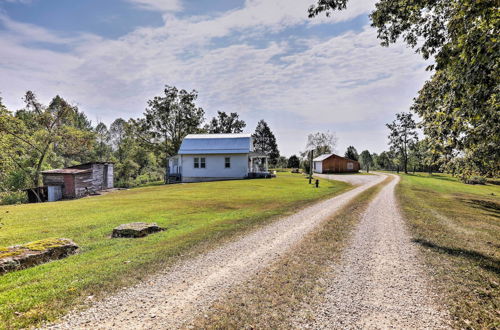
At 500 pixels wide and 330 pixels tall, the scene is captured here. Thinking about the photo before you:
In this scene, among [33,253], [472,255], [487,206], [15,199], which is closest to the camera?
[33,253]

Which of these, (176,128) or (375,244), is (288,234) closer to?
(375,244)

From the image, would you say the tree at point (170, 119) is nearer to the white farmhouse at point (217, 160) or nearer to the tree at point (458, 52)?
the white farmhouse at point (217, 160)

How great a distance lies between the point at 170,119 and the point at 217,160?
17122mm

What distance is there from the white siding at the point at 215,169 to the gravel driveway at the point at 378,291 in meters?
28.2

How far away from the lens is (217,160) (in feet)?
119

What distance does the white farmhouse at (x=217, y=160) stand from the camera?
3603 cm

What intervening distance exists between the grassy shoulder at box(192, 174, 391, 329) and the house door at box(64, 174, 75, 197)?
84.0 feet

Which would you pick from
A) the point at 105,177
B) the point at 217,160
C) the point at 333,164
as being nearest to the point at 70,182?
the point at 105,177

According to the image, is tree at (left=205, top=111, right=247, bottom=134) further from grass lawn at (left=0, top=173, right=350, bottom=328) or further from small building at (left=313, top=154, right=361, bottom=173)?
grass lawn at (left=0, top=173, right=350, bottom=328)

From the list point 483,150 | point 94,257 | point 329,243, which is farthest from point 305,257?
point 483,150

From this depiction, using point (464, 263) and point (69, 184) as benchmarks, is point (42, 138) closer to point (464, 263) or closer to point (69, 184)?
point (69, 184)

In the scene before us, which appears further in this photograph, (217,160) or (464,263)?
(217,160)

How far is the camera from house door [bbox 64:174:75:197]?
24767mm

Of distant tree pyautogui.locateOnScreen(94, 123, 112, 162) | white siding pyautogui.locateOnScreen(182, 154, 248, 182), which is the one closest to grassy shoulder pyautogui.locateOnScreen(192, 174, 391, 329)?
white siding pyautogui.locateOnScreen(182, 154, 248, 182)
